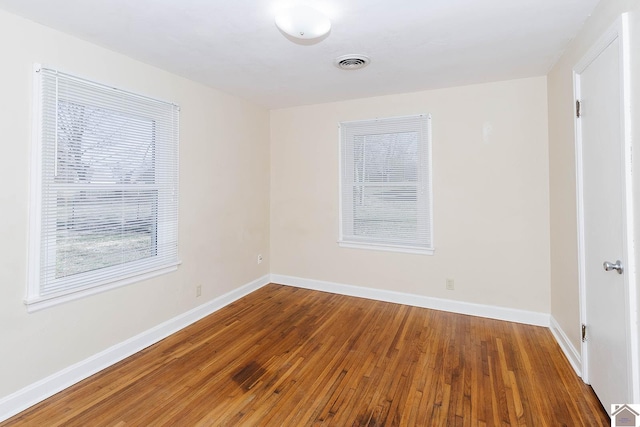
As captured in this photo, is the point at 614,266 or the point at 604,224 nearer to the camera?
the point at 614,266

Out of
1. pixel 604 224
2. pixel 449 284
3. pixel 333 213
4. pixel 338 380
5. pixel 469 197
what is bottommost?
pixel 338 380

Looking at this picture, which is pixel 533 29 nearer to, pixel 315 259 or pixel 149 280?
pixel 315 259

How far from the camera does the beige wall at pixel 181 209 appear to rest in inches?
75.3

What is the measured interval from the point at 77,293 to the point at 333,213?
2.75 m

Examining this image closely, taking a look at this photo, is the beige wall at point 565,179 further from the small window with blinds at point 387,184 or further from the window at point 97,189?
the window at point 97,189

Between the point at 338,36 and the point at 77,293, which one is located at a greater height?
the point at 338,36

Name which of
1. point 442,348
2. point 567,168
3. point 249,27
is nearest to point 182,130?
point 249,27

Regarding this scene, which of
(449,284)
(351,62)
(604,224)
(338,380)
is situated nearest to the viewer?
(604,224)

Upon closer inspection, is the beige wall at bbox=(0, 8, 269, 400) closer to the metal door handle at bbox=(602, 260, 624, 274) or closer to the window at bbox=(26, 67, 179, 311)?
the window at bbox=(26, 67, 179, 311)

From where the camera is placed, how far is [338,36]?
2.23 meters

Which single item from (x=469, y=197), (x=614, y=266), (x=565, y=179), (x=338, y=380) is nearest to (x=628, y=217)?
(x=614, y=266)

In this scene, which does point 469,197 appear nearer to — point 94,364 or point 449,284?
point 449,284

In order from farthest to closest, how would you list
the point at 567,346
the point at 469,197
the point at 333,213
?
1. the point at 333,213
2. the point at 469,197
3. the point at 567,346

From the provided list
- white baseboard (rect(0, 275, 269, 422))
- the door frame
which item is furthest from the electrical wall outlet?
white baseboard (rect(0, 275, 269, 422))
